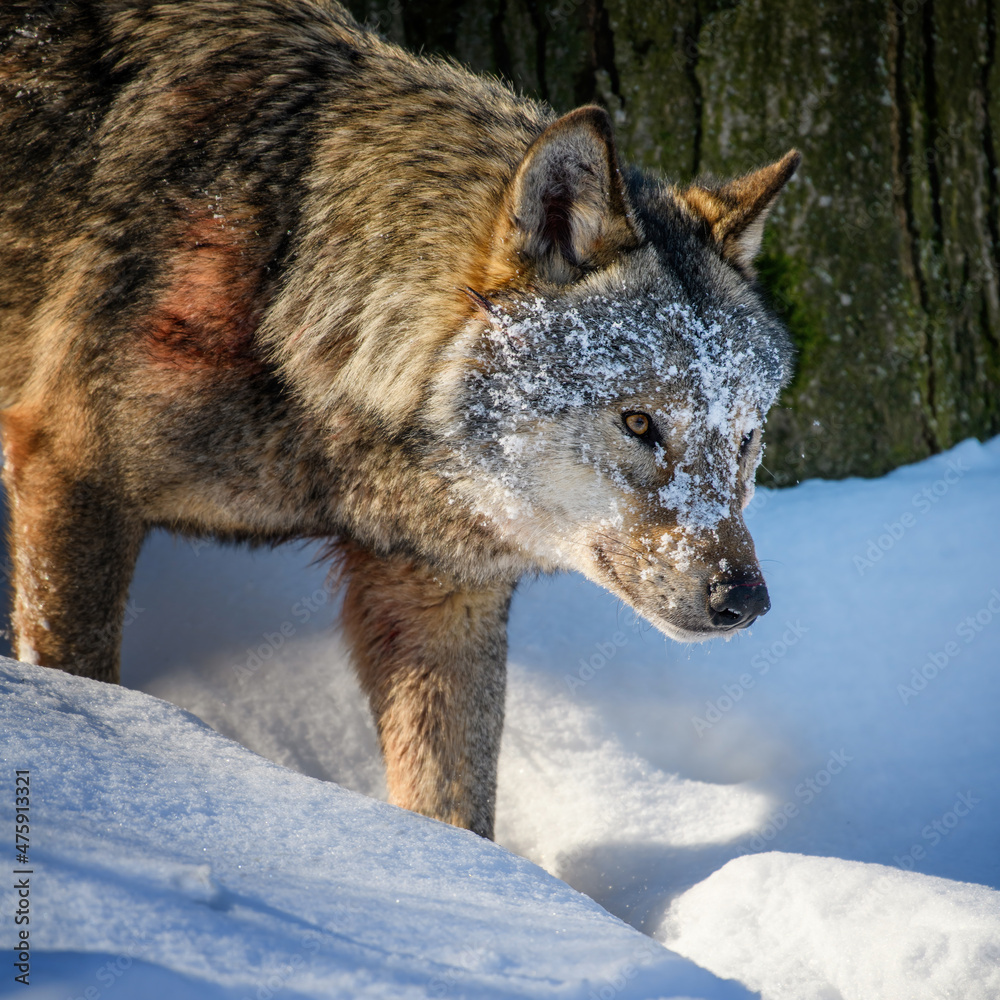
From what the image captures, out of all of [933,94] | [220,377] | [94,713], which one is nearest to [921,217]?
[933,94]

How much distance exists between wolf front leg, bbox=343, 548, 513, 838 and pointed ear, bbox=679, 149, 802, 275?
1272mm

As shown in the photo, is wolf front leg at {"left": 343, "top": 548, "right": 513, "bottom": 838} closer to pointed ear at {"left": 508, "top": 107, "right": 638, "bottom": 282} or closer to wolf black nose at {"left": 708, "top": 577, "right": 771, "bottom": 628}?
wolf black nose at {"left": 708, "top": 577, "right": 771, "bottom": 628}

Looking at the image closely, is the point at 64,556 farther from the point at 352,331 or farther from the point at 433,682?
the point at 433,682

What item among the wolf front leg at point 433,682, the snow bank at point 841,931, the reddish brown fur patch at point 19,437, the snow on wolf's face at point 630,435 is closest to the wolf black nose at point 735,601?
the snow on wolf's face at point 630,435

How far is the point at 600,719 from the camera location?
10.7ft

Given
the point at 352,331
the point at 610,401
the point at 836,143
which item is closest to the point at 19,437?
the point at 352,331

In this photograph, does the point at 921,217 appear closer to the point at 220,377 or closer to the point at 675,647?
the point at 675,647

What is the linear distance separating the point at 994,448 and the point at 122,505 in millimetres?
4046

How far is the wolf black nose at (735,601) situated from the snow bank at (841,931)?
67 cm

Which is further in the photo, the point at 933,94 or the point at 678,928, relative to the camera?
the point at 933,94

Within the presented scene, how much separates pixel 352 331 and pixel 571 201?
0.70 metres

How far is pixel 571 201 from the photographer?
2307mm

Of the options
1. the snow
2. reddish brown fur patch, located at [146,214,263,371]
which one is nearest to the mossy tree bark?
the snow

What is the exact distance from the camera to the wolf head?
230 cm
